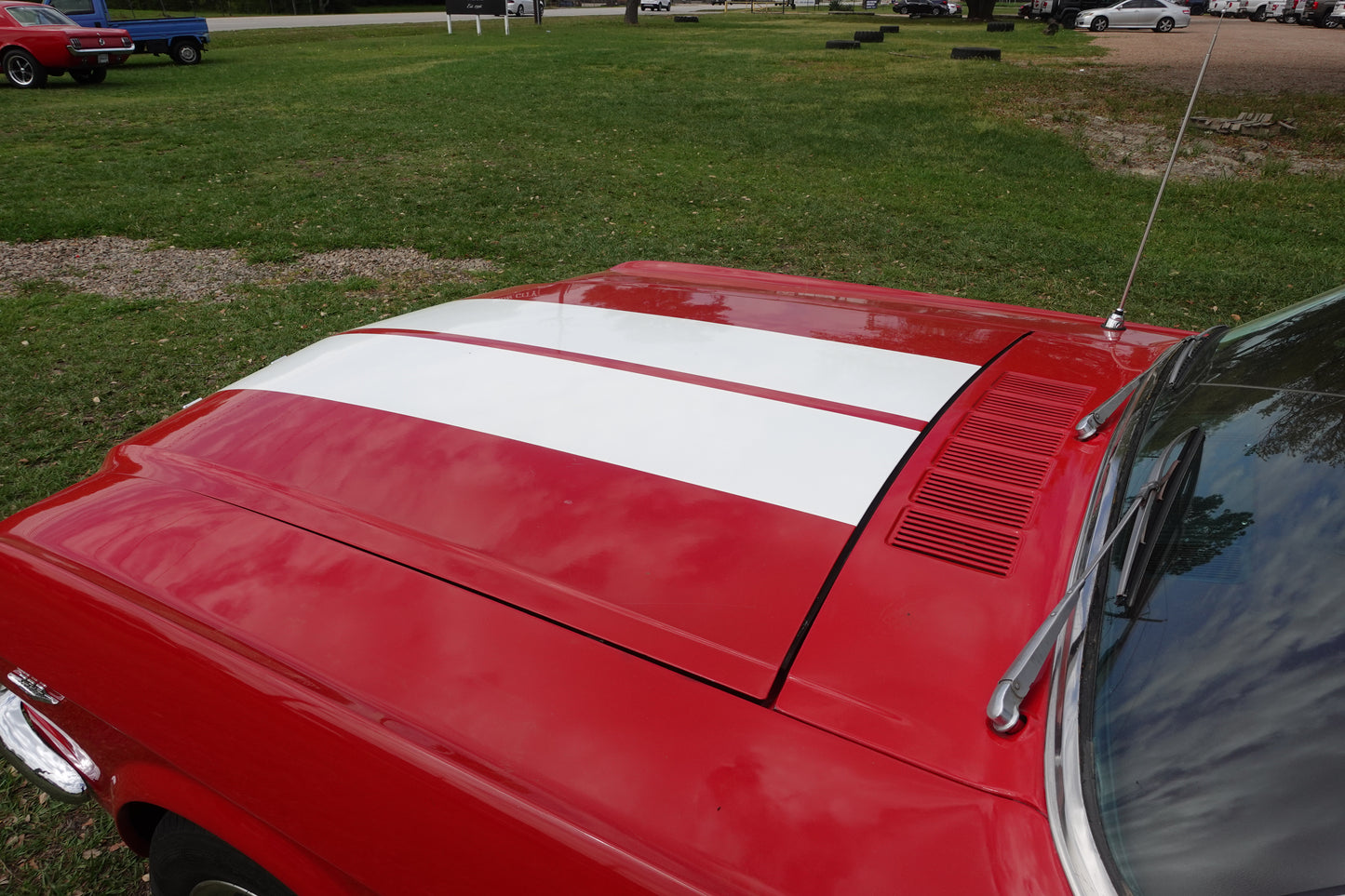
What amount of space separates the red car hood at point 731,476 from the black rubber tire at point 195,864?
1.88ft

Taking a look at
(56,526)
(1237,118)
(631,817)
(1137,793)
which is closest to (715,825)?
(631,817)

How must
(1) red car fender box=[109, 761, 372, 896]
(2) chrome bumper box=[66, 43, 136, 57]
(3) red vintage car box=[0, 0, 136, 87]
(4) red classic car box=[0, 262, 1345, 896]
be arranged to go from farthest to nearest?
(2) chrome bumper box=[66, 43, 136, 57], (3) red vintage car box=[0, 0, 136, 87], (1) red car fender box=[109, 761, 372, 896], (4) red classic car box=[0, 262, 1345, 896]

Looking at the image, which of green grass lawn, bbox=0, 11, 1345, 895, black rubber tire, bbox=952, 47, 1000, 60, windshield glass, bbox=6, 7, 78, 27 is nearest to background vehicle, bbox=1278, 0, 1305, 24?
black rubber tire, bbox=952, 47, 1000, 60

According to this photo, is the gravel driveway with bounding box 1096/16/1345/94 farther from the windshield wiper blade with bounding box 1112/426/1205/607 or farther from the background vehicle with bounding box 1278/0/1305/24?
the windshield wiper blade with bounding box 1112/426/1205/607

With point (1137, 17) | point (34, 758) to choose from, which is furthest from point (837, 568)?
point (1137, 17)

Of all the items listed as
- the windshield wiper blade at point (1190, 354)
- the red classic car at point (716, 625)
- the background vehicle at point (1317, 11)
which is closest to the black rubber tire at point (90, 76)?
the red classic car at point (716, 625)

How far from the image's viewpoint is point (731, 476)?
151cm

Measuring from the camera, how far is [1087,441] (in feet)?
5.34

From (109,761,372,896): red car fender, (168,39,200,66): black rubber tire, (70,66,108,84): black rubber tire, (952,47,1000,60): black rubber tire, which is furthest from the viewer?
(952,47,1000,60): black rubber tire

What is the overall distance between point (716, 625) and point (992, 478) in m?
0.62

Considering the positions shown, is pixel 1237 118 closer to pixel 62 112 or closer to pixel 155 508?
pixel 155 508

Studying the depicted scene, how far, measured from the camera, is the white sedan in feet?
90.3

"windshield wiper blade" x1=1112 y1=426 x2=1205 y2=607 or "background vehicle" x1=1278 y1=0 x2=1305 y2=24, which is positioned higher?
"background vehicle" x1=1278 y1=0 x2=1305 y2=24

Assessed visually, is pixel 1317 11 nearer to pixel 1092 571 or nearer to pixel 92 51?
pixel 92 51
